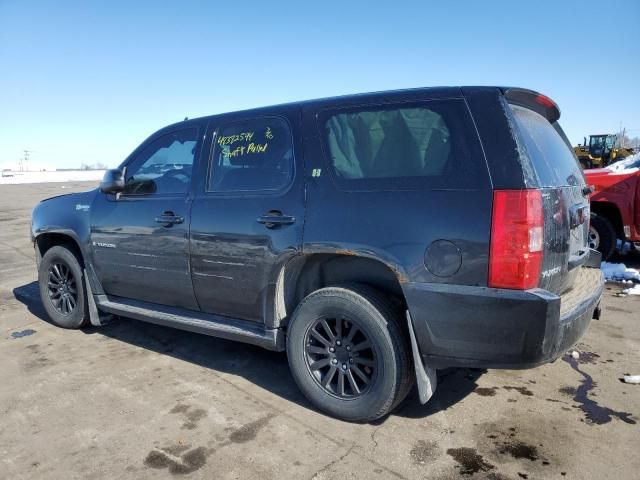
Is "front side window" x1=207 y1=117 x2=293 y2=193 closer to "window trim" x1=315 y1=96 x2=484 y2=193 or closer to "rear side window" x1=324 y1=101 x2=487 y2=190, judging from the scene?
"window trim" x1=315 y1=96 x2=484 y2=193

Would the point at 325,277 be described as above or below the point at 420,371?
above

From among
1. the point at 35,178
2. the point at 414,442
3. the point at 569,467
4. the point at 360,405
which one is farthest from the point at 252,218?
the point at 35,178

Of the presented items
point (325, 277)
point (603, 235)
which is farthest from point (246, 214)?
point (603, 235)

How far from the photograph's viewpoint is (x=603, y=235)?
730cm

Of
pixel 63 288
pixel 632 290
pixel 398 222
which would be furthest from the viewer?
pixel 632 290

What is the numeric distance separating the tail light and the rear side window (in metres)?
0.21

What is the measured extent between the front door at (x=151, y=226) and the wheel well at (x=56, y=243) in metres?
0.56

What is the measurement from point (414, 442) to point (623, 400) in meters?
1.55

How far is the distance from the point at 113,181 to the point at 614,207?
6.72 metres

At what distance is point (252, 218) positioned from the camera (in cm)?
333

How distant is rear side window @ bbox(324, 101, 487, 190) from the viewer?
267cm

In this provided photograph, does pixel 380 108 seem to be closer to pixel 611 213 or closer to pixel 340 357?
pixel 340 357

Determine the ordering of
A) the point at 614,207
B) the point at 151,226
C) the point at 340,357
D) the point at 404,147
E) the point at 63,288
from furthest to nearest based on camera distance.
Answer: the point at 614,207
the point at 63,288
the point at 151,226
the point at 340,357
the point at 404,147

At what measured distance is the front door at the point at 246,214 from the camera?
10.6 ft
